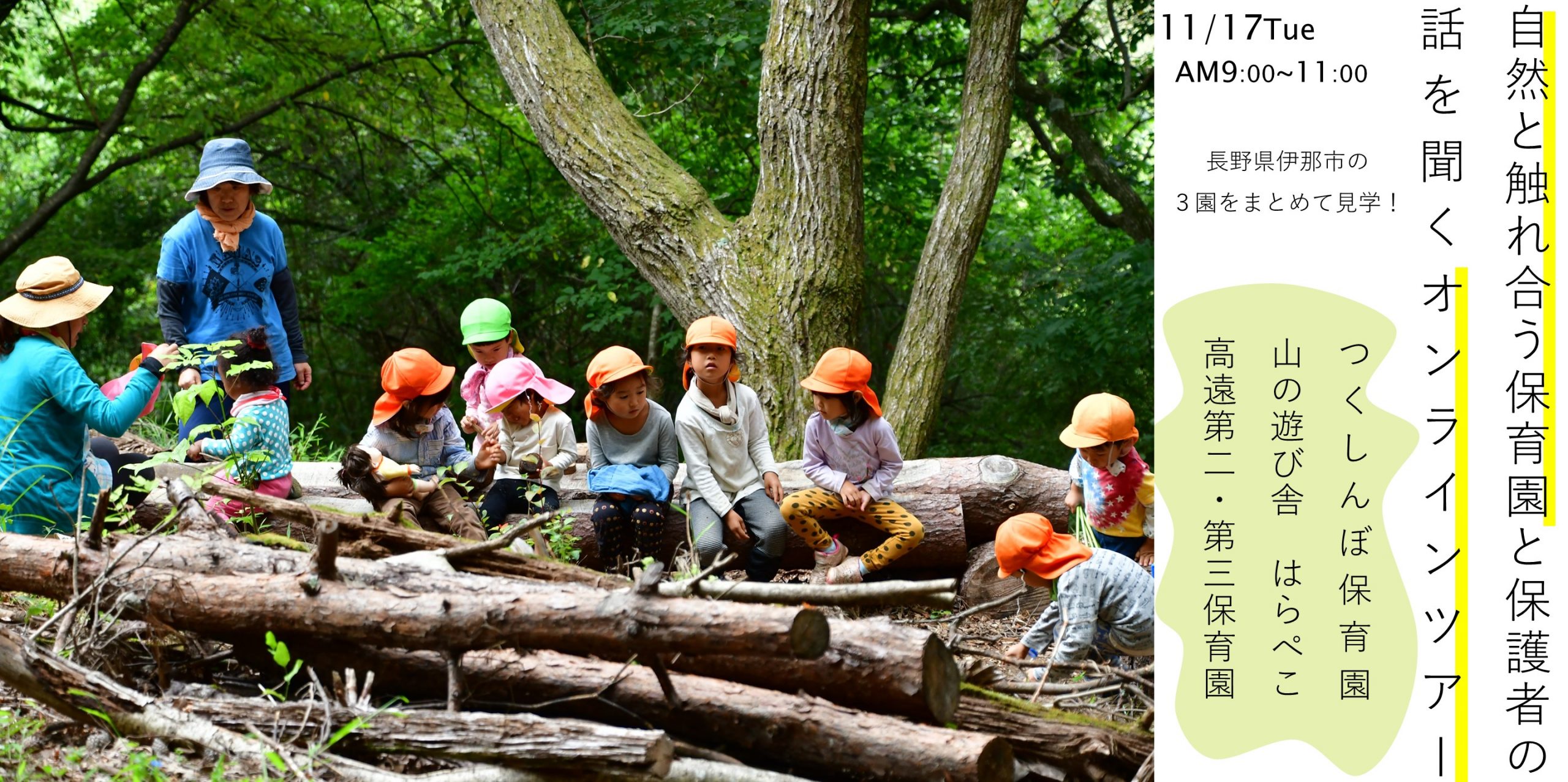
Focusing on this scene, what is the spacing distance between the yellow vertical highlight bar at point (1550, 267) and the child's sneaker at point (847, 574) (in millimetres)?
3173

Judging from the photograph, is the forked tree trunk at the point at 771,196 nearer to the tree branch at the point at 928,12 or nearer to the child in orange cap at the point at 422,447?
→ the child in orange cap at the point at 422,447

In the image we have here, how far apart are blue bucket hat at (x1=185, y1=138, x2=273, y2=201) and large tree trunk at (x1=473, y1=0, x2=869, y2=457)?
6.71 feet

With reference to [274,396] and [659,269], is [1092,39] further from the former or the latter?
[274,396]

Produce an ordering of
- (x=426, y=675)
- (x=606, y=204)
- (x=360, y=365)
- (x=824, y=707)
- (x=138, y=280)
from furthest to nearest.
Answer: (x=360, y=365) < (x=138, y=280) < (x=606, y=204) < (x=426, y=675) < (x=824, y=707)

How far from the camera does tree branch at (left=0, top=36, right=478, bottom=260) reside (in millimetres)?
10062

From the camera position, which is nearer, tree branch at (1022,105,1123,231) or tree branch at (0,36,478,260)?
tree branch at (0,36,478,260)

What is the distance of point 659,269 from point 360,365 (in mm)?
6789

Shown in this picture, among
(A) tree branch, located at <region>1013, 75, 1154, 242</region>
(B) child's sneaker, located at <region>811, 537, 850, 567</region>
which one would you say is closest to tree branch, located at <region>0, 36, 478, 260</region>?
(A) tree branch, located at <region>1013, 75, 1154, 242</region>

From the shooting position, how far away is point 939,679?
117 inches

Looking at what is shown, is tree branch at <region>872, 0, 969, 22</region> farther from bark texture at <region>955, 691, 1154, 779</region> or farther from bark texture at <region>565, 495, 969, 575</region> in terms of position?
bark texture at <region>955, 691, 1154, 779</region>

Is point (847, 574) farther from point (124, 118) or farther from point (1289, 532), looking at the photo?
point (124, 118)

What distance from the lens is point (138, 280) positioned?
37.9 feet

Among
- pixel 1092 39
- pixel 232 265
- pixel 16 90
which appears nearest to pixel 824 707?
pixel 232 265

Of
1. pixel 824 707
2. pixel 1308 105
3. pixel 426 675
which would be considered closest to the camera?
pixel 1308 105
